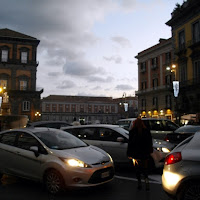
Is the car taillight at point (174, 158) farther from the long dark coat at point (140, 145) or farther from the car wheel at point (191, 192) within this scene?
the long dark coat at point (140, 145)

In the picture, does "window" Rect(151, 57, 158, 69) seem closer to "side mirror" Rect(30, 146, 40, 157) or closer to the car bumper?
"side mirror" Rect(30, 146, 40, 157)


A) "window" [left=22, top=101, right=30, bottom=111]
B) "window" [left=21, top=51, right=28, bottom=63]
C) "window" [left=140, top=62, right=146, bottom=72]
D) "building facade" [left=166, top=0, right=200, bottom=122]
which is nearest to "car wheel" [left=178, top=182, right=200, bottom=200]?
"building facade" [left=166, top=0, right=200, bottom=122]

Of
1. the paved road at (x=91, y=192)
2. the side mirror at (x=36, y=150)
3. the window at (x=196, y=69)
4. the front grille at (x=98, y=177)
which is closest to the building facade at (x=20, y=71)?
the window at (x=196, y=69)

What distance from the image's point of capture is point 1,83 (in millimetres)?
50844

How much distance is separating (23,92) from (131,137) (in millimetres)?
48169

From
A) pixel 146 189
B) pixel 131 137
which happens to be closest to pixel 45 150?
pixel 131 137

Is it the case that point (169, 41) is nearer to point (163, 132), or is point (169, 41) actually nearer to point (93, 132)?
point (163, 132)

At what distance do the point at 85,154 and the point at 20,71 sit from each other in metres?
50.2

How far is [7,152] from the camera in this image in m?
6.45

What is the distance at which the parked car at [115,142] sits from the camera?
7.73 m

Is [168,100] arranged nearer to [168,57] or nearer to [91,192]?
[168,57]

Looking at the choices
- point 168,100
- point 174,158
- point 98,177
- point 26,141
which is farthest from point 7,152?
point 168,100

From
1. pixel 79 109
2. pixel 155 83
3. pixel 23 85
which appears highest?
pixel 23 85

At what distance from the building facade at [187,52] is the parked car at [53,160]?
26496 mm
